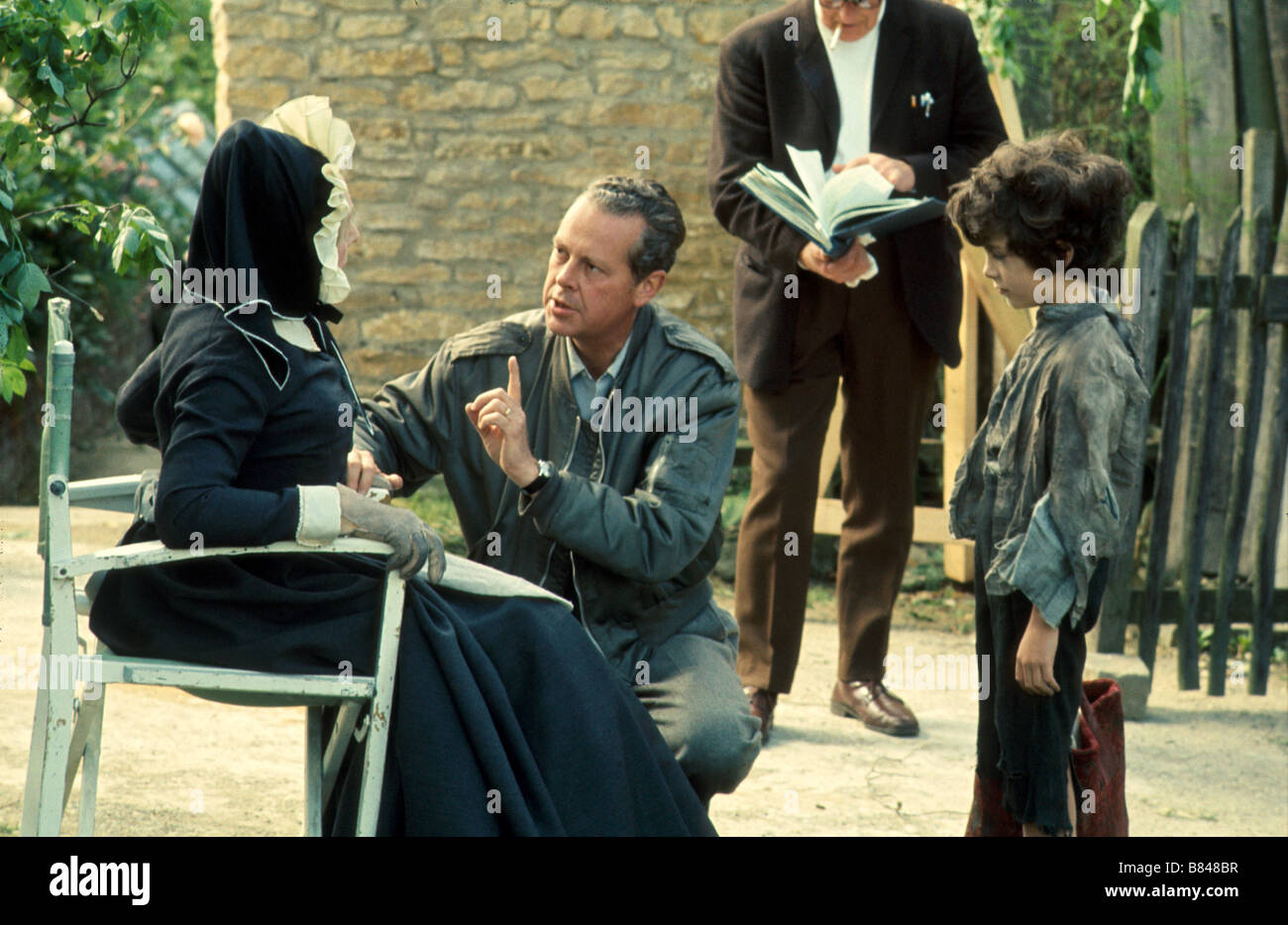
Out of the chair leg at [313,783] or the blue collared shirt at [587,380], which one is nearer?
the chair leg at [313,783]

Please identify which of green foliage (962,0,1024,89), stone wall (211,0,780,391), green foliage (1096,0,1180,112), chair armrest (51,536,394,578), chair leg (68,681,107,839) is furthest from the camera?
stone wall (211,0,780,391)

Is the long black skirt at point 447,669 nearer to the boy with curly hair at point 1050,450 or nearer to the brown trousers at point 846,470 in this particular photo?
the boy with curly hair at point 1050,450

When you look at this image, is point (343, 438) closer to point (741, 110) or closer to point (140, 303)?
point (741, 110)

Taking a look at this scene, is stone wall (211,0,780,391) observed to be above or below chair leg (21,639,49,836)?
above

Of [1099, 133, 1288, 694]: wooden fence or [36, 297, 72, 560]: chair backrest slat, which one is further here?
[1099, 133, 1288, 694]: wooden fence

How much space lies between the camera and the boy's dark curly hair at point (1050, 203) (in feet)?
8.95

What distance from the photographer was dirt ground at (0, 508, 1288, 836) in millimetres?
3459

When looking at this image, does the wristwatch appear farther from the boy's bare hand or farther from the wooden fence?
the wooden fence

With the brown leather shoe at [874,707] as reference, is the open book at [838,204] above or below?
above

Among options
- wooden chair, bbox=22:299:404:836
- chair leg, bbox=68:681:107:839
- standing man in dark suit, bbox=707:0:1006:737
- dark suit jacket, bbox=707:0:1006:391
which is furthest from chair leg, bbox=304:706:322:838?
dark suit jacket, bbox=707:0:1006:391

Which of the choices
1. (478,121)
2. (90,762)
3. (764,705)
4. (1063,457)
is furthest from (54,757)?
(478,121)

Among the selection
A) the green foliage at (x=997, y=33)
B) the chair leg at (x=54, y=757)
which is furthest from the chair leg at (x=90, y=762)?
the green foliage at (x=997, y=33)

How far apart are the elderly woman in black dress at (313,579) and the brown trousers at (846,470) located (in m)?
1.74
